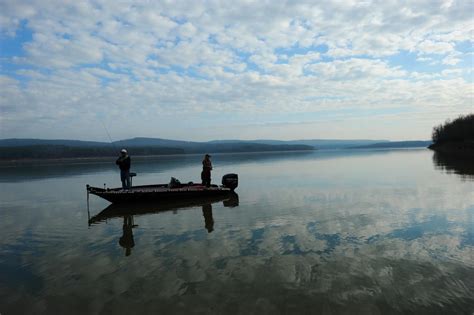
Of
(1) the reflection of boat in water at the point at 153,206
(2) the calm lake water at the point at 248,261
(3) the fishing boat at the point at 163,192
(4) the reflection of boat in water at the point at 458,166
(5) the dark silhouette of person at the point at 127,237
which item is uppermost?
(3) the fishing boat at the point at 163,192

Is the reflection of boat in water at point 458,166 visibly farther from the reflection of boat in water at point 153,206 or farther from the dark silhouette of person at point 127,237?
the dark silhouette of person at point 127,237

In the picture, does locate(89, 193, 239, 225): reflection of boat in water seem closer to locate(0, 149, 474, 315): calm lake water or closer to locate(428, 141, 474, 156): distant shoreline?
locate(0, 149, 474, 315): calm lake water

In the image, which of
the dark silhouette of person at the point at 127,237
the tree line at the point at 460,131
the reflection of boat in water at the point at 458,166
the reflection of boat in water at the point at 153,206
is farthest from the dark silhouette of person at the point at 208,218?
the tree line at the point at 460,131

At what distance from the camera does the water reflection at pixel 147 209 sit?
13531mm

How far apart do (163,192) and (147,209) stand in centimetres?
195

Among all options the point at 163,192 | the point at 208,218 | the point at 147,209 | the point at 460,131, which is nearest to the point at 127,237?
the point at 208,218

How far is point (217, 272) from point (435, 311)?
14.9ft

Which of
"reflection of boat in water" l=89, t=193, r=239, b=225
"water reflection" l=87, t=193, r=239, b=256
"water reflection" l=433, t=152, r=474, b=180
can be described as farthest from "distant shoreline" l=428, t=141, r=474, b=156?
"water reflection" l=87, t=193, r=239, b=256

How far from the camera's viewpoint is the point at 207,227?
13.2m

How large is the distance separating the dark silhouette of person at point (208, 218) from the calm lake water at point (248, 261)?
9cm

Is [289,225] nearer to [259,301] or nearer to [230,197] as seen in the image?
[259,301]

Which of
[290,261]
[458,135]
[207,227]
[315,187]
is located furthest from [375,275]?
[458,135]

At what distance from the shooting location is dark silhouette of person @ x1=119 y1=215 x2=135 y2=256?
10745 millimetres

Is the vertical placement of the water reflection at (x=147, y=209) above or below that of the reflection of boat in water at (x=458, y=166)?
above
